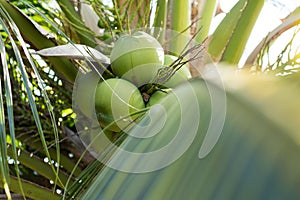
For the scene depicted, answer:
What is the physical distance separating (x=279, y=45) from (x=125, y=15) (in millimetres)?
348

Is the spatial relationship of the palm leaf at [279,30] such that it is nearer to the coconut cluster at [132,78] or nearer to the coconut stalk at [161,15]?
the coconut stalk at [161,15]

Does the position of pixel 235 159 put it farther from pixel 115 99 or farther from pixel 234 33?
pixel 234 33

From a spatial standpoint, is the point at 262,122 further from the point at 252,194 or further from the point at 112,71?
the point at 112,71

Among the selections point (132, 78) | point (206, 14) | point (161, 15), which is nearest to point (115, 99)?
point (132, 78)

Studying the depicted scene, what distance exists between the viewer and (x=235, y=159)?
27cm

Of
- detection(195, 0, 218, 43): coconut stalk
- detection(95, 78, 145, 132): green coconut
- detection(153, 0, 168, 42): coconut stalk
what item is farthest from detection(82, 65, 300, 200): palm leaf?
detection(195, 0, 218, 43): coconut stalk

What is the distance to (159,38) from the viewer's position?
33.9 inches

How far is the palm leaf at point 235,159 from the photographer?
0.83 ft

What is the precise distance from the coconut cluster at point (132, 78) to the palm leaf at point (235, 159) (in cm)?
32

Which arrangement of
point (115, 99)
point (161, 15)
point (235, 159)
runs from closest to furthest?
point (235, 159) → point (115, 99) → point (161, 15)

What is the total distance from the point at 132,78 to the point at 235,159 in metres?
0.43

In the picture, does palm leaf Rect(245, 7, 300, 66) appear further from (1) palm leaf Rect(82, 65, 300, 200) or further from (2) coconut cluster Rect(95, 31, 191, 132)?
(1) palm leaf Rect(82, 65, 300, 200)

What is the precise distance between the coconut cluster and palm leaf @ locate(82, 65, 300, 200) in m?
0.32

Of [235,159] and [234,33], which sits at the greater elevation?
[235,159]
